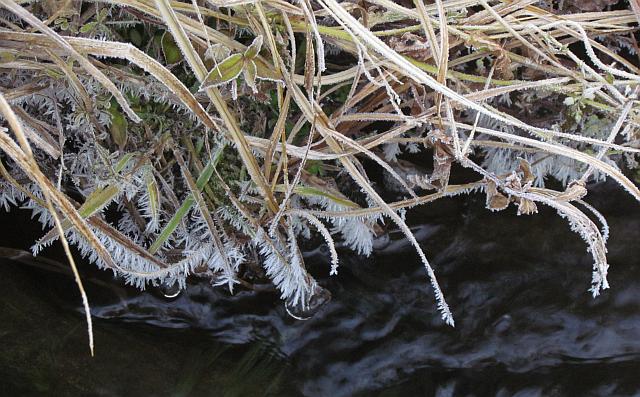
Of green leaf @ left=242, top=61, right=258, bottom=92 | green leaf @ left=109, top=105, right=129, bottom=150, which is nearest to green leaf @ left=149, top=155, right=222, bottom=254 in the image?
green leaf @ left=109, top=105, right=129, bottom=150

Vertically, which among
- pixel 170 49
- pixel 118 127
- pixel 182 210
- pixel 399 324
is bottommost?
pixel 399 324

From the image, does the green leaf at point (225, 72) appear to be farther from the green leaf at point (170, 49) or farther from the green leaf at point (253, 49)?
the green leaf at point (170, 49)

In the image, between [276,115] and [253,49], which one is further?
[276,115]

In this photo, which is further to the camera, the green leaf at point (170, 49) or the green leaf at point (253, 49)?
the green leaf at point (170, 49)

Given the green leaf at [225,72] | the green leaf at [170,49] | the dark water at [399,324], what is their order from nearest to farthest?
the green leaf at [225,72] < the green leaf at [170,49] < the dark water at [399,324]

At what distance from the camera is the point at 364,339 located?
1791mm

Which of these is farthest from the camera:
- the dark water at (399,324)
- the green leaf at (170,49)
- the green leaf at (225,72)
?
→ the dark water at (399,324)

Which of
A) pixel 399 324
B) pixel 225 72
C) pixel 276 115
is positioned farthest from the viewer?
pixel 399 324

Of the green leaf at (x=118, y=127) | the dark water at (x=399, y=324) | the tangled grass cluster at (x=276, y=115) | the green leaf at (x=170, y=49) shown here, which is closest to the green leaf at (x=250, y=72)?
the tangled grass cluster at (x=276, y=115)

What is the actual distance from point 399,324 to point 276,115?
2.20ft

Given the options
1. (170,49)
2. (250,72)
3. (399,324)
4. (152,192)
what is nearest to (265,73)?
(250,72)

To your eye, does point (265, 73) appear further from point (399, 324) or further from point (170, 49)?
point (399, 324)

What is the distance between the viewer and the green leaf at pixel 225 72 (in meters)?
1.15

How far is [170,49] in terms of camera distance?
4.64ft
